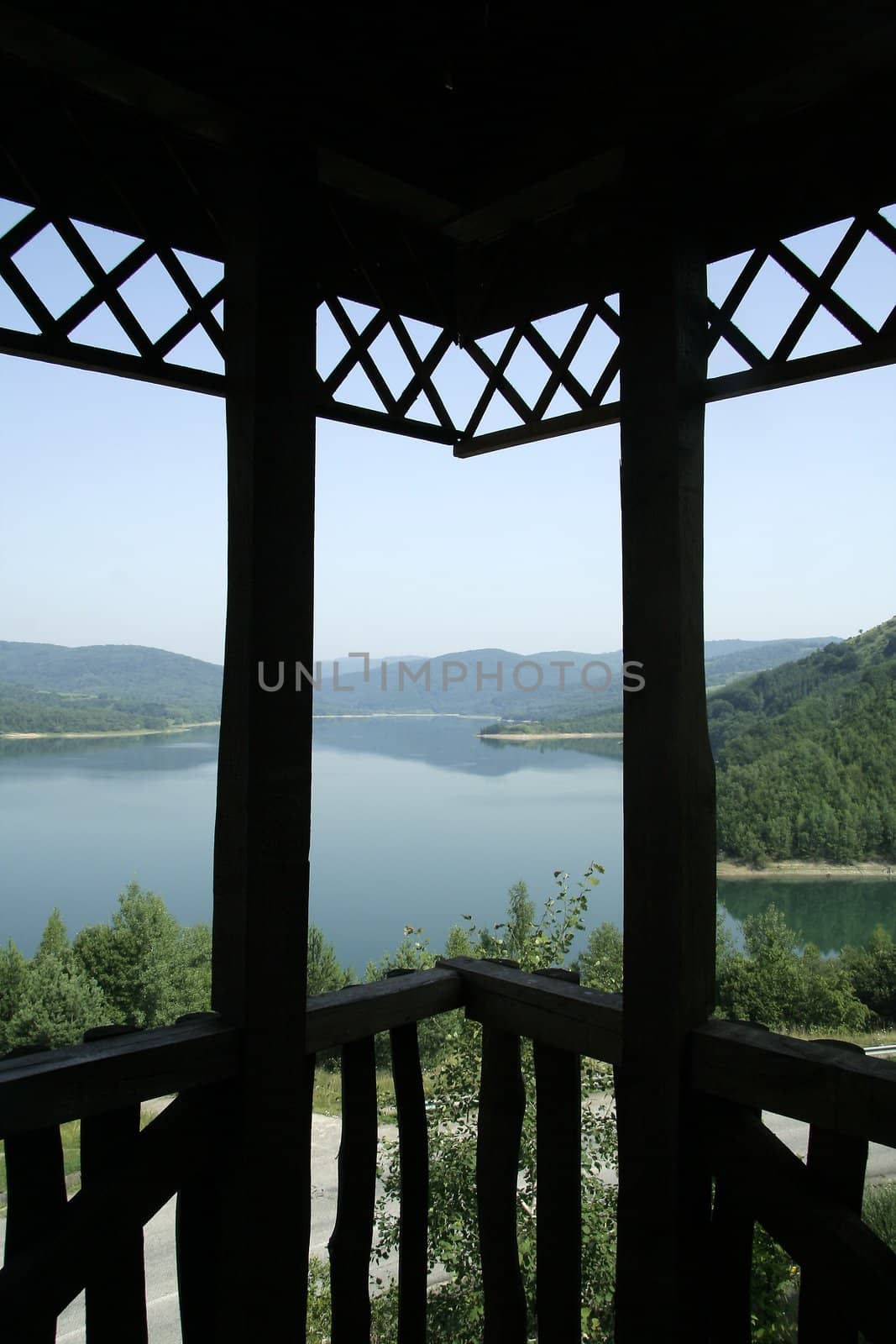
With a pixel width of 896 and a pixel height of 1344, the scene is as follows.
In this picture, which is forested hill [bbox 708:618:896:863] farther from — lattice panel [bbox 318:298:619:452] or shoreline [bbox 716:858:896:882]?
lattice panel [bbox 318:298:619:452]

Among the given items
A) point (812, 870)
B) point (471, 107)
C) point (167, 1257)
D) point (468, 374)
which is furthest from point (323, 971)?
point (471, 107)

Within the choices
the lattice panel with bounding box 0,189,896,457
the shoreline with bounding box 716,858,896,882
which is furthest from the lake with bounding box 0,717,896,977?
the lattice panel with bounding box 0,189,896,457

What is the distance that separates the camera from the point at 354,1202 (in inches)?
58.4

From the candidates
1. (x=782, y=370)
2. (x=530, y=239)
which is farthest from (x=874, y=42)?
(x=530, y=239)

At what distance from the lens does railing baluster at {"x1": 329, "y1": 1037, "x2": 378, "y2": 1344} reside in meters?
1.47

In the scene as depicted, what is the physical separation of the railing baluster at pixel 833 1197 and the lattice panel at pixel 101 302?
1574 millimetres

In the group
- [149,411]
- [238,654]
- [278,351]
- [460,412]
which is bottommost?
[238,654]

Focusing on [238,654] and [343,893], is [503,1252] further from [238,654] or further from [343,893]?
[343,893]

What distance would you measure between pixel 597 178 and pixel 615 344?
52 cm

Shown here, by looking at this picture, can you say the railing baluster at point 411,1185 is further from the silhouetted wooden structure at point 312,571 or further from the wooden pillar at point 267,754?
the wooden pillar at point 267,754

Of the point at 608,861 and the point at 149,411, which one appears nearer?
the point at 608,861

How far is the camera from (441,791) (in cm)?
6231

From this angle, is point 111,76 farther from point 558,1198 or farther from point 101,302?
point 558,1198

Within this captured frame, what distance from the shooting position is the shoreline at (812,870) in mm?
33250
